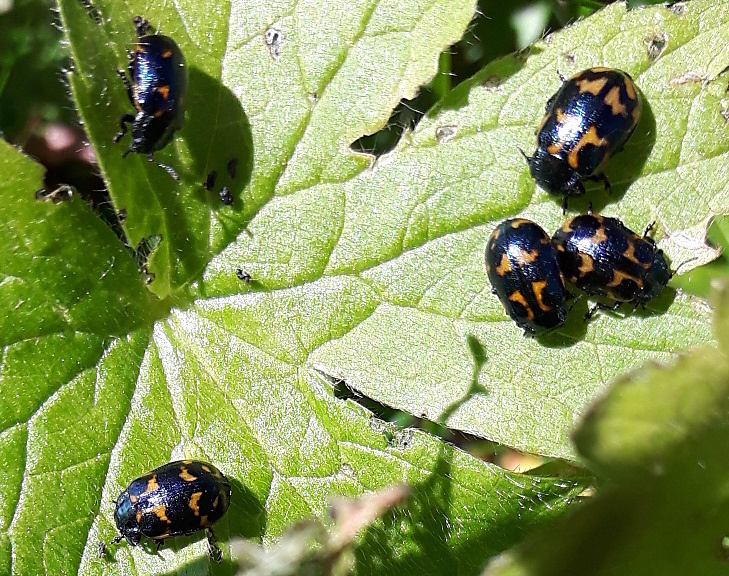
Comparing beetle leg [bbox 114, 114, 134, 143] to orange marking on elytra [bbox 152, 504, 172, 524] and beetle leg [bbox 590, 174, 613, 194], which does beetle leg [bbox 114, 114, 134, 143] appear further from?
beetle leg [bbox 590, 174, 613, 194]

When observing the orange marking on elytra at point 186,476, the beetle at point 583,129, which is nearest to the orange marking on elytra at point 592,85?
the beetle at point 583,129

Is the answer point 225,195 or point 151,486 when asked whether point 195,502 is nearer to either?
point 151,486

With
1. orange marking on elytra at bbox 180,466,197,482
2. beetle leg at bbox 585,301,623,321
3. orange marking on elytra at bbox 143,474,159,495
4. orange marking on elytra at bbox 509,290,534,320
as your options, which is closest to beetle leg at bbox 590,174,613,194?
beetle leg at bbox 585,301,623,321

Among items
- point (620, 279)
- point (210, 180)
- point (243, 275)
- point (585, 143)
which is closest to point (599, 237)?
point (620, 279)

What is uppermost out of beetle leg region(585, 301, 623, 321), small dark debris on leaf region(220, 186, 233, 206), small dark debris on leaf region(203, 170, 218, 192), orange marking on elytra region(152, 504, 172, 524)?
small dark debris on leaf region(203, 170, 218, 192)

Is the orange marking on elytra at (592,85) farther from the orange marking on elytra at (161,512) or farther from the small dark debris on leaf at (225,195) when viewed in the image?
the orange marking on elytra at (161,512)

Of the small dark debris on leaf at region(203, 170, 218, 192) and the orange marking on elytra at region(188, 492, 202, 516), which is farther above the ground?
the small dark debris on leaf at region(203, 170, 218, 192)
